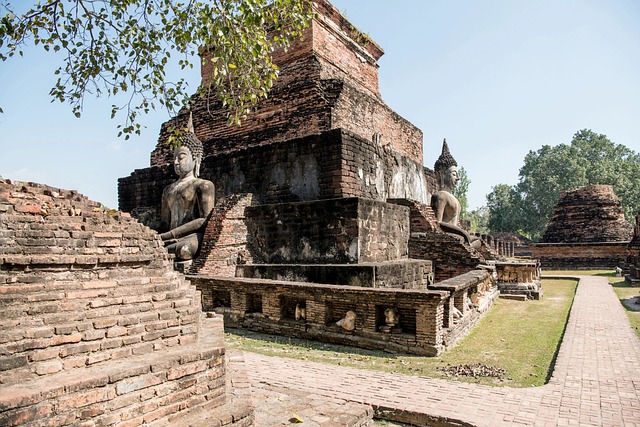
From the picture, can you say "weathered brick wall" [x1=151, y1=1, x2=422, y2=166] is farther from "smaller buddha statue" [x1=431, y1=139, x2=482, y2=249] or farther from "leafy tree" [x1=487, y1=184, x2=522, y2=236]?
"leafy tree" [x1=487, y1=184, x2=522, y2=236]

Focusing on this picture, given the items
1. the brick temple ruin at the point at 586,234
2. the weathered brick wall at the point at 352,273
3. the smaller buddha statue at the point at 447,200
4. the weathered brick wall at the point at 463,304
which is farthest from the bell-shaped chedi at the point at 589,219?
the weathered brick wall at the point at 352,273

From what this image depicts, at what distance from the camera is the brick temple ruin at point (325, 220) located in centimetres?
605

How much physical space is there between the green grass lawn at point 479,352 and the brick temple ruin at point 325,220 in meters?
0.20

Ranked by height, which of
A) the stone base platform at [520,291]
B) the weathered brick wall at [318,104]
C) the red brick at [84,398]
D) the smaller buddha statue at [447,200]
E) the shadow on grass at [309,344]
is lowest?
the shadow on grass at [309,344]

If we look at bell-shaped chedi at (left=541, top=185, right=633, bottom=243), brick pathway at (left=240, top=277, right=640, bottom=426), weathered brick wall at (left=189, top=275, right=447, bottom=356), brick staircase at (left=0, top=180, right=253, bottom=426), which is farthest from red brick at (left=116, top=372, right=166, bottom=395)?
bell-shaped chedi at (left=541, top=185, right=633, bottom=243)

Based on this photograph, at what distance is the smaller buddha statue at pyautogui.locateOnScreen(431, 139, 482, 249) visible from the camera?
452 inches

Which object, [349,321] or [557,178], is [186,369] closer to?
[349,321]

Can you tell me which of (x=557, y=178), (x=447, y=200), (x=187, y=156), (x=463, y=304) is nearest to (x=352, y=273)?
(x=463, y=304)

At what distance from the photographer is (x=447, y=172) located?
12.3 meters

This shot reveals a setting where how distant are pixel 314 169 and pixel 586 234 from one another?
72.7 ft

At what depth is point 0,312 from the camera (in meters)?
2.61

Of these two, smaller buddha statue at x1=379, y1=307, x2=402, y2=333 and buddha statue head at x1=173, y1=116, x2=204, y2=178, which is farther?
buddha statue head at x1=173, y1=116, x2=204, y2=178

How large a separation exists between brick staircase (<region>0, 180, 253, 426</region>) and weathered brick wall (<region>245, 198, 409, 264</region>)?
4311mm

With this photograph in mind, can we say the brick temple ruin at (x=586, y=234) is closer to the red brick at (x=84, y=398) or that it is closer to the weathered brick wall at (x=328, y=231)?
the weathered brick wall at (x=328, y=231)
